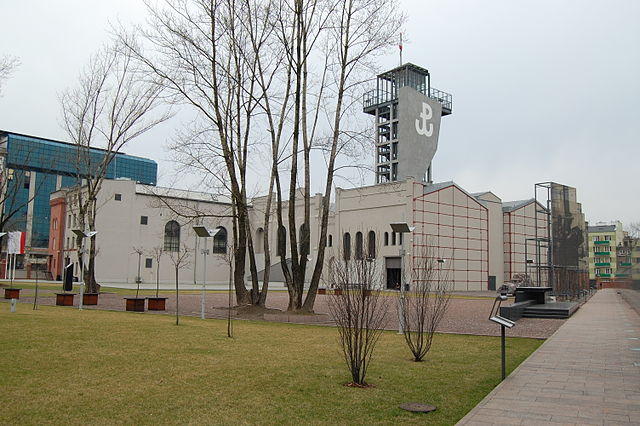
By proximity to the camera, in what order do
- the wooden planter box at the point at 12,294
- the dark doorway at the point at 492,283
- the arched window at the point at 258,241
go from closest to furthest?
1. the wooden planter box at the point at 12,294
2. the dark doorway at the point at 492,283
3. the arched window at the point at 258,241

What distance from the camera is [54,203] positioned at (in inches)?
2717

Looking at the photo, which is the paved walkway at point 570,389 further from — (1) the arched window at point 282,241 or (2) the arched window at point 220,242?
(2) the arched window at point 220,242

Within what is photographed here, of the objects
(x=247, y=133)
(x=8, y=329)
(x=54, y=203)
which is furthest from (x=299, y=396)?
(x=54, y=203)

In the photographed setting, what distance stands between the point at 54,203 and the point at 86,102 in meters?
40.8

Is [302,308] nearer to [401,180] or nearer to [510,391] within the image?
[510,391]

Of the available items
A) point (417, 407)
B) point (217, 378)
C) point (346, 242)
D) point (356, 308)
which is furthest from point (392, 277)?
point (417, 407)

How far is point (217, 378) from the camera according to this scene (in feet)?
27.0

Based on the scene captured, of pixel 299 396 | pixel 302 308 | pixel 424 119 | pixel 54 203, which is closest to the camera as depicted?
pixel 299 396

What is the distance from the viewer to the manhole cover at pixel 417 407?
21.8ft

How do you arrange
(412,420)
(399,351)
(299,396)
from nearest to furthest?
(412,420)
(299,396)
(399,351)

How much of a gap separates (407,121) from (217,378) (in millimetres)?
52191

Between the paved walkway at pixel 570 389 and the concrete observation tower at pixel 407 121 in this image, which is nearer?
the paved walkway at pixel 570 389

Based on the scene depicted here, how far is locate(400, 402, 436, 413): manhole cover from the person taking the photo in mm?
6652

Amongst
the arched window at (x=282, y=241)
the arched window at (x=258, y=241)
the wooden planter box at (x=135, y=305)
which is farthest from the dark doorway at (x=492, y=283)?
the wooden planter box at (x=135, y=305)
